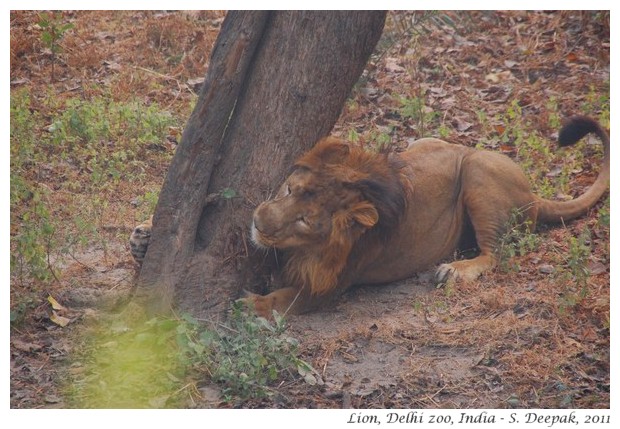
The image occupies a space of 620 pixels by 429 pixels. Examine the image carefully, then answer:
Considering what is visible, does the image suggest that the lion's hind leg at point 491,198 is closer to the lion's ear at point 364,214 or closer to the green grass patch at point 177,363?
the lion's ear at point 364,214

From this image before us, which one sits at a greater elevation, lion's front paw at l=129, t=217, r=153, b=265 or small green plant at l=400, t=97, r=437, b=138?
small green plant at l=400, t=97, r=437, b=138

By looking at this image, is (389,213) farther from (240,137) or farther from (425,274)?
(240,137)

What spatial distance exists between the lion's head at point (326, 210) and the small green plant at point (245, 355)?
0.60m

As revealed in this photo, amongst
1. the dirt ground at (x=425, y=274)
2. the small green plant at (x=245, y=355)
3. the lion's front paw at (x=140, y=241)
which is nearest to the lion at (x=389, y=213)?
the dirt ground at (x=425, y=274)

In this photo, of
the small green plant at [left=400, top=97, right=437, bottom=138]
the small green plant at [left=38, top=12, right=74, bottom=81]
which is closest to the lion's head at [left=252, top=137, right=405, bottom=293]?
the small green plant at [left=400, top=97, right=437, bottom=138]

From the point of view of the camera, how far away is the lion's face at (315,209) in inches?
224

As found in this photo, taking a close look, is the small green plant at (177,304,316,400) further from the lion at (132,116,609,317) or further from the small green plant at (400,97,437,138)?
the small green plant at (400,97,437,138)

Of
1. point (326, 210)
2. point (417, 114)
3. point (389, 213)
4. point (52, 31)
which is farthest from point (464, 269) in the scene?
point (52, 31)

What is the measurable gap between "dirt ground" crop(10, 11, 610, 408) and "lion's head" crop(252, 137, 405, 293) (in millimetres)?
383

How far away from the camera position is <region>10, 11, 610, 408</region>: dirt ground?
17.1 ft

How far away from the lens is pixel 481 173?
6.91 m

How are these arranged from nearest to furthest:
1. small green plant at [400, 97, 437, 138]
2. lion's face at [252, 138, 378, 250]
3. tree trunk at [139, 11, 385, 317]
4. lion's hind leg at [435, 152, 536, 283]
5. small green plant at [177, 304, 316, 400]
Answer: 1. small green plant at [177, 304, 316, 400]
2. tree trunk at [139, 11, 385, 317]
3. lion's face at [252, 138, 378, 250]
4. lion's hind leg at [435, 152, 536, 283]
5. small green plant at [400, 97, 437, 138]

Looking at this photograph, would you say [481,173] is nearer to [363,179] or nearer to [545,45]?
[363,179]
